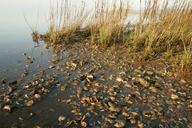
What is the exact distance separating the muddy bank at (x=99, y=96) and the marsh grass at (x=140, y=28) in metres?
0.74

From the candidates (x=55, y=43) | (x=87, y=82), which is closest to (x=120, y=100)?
(x=87, y=82)

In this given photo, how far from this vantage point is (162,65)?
7527 millimetres

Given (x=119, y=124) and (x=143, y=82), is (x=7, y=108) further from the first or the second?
(x=143, y=82)

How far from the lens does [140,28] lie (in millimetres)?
8336

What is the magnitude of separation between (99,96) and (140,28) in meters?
3.35

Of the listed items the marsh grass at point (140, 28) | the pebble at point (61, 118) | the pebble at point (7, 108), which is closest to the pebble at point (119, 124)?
the pebble at point (61, 118)

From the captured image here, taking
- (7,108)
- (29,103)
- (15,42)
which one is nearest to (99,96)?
(29,103)

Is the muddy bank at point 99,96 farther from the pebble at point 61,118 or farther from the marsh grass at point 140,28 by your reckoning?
the marsh grass at point 140,28

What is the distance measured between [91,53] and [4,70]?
2633 millimetres

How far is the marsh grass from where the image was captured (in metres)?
7.93

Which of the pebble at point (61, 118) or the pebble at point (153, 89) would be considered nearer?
the pebble at point (61, 118)

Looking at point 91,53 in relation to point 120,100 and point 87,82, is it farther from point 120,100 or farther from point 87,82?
point 120,100

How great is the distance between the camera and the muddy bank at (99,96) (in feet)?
15.9

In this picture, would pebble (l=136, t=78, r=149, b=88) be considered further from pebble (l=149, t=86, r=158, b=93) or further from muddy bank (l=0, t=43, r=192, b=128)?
pebble (l=149, t=86, r=158, b=93)
